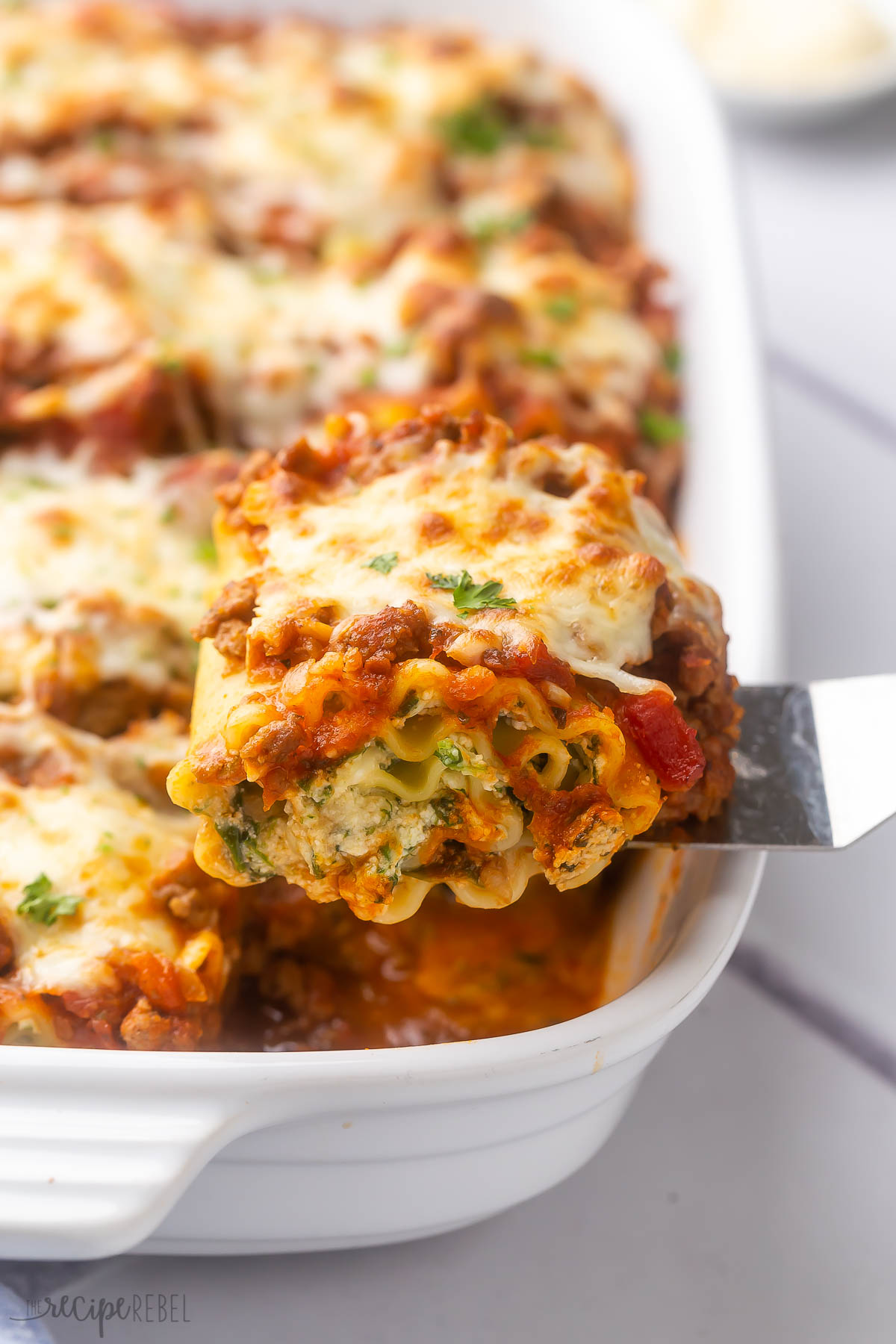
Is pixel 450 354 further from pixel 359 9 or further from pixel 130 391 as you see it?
pixel 359 9

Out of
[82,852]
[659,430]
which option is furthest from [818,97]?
[82,852]

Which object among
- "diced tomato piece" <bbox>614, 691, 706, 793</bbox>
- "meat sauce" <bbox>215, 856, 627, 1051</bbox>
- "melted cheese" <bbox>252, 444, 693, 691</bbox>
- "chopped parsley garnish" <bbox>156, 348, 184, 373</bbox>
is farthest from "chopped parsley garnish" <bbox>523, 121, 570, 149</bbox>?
"diced tomato piece" <bbox>614, 691, 706, 793</bbox>

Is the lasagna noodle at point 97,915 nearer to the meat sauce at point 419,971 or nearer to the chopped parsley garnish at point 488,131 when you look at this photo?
the meat sauce at point 419,971

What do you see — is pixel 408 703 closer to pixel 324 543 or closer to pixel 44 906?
pixel 324 543

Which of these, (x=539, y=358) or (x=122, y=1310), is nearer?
(x=122, y=1310)

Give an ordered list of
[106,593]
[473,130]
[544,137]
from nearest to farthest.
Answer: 1. [106,593]
2. [473,130]
3. [544,137]

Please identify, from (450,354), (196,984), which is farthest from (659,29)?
(196,984)

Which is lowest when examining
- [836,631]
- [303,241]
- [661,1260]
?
[661,1260]

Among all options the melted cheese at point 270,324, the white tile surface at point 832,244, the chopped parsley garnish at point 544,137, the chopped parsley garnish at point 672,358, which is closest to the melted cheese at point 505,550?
the melted cheese at point 270,324
